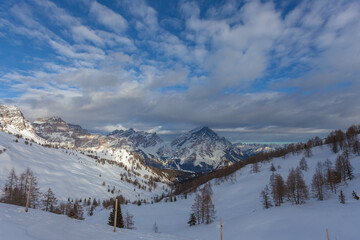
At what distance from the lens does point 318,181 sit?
75812mm

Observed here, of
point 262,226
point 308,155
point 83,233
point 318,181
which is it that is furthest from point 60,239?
point 308,155

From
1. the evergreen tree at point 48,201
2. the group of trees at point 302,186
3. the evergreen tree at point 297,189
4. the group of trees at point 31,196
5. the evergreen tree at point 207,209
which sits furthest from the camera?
the evergreen tree at point 207,209

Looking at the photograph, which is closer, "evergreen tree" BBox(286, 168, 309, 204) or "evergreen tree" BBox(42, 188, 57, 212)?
"evergreen tree" BBox(286, 168, 309, 204)

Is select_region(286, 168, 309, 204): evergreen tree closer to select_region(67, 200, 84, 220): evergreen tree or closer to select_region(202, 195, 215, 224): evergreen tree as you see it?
select_region(202, 195, 215, 224): evergreen tree

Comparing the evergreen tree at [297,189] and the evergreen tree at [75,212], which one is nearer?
the evergreen tree at [75,212]

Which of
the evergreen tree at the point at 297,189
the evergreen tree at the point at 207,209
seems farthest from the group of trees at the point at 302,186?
the evergreen tree at the point at 207,209

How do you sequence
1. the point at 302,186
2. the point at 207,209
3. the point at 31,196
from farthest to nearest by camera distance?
the point at 207,209 < the point at 302,186 < the point at 31,196

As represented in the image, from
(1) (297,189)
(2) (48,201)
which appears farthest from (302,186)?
(2) (48,201)

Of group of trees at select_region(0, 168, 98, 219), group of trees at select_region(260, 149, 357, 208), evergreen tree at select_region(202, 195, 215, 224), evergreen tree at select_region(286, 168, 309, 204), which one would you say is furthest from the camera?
evergreen tree at select_region(202, 195, 215, 224)

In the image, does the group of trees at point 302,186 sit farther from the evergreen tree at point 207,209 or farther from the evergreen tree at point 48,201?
the evergreen tree at point 48,201

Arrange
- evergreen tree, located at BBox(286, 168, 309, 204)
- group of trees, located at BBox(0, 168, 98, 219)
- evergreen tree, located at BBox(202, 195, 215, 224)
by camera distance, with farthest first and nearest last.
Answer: evergreen tree, located at BBox(202, 195, 215, 224) < evergreen tree, located at BBox(286, 168, 309, 204) < group of trees, located at BBox(0, 168, 98, 219)

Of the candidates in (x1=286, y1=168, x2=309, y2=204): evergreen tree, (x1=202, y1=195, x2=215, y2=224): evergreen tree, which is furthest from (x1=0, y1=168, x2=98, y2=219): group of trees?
(x1=286, y1=168, x2=309, y2=204): evergreen tree

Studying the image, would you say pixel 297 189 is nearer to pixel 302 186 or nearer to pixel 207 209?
pixel 302 186

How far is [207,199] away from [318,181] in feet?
150
